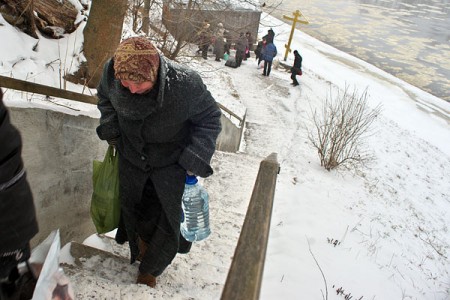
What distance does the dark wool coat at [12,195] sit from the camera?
110cm

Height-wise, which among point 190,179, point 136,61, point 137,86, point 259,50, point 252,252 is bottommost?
point 259,50

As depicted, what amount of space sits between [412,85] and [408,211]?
47.2 feet

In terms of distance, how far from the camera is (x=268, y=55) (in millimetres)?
14094

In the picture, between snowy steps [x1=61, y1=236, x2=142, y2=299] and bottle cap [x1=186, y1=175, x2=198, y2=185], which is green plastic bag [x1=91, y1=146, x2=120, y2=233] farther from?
bottle cap [x1=186, y1=175, x2=198, y2=185]

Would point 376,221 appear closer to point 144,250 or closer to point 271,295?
point 271,295

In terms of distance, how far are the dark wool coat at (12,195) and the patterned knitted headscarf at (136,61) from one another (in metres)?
0.75

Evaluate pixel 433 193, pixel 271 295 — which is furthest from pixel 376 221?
pixel 433 193

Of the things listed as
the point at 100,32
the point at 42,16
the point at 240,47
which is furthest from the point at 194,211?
the point at 240,47

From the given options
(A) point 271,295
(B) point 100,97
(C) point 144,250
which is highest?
(B) point 100,97

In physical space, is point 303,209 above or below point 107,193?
below

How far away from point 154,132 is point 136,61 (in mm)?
446

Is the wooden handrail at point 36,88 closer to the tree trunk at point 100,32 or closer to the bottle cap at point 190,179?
the bottle cap at point 190,179

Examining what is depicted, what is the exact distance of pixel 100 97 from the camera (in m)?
2.20

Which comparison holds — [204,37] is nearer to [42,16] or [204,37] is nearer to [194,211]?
[42,16]
